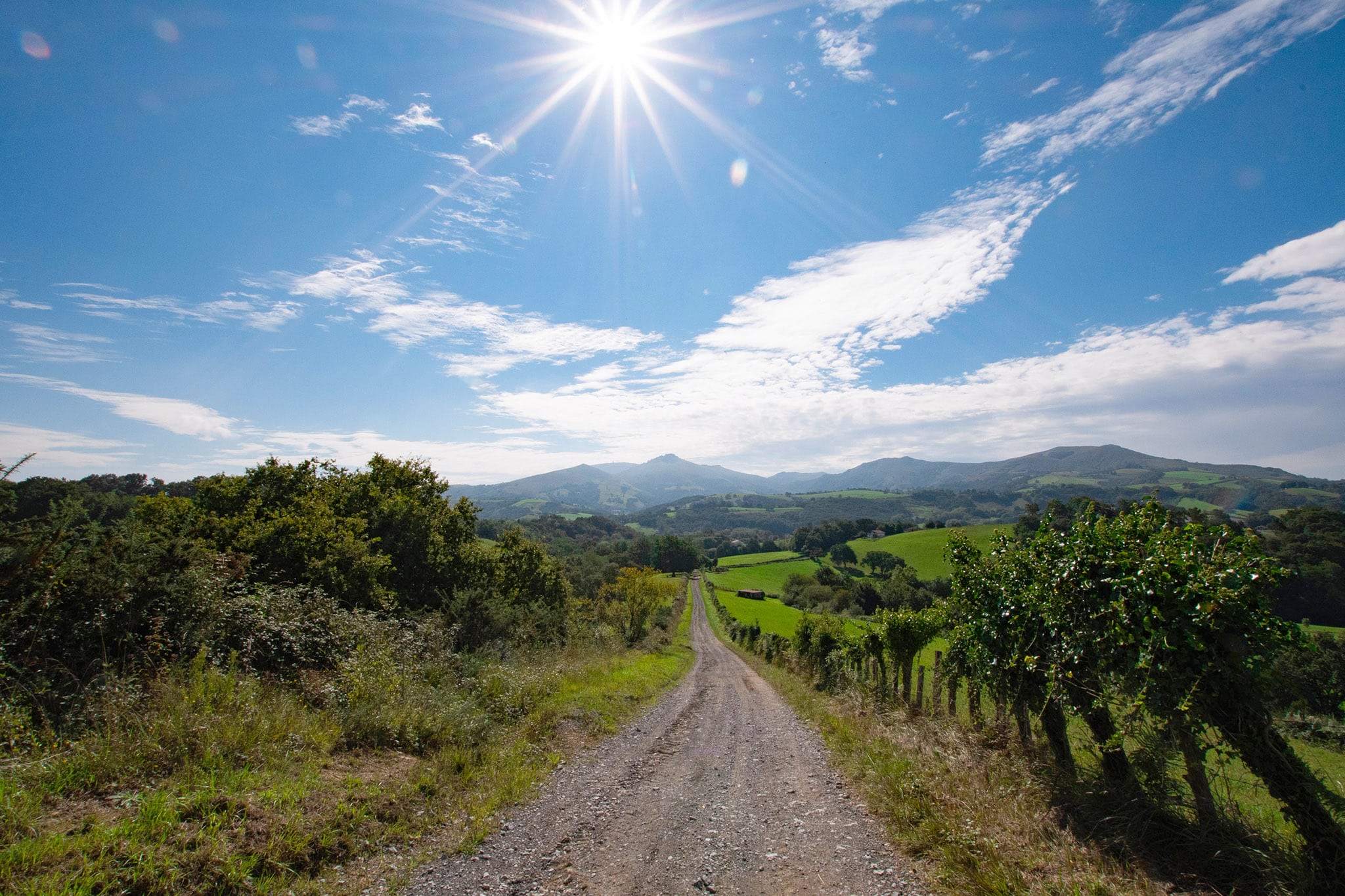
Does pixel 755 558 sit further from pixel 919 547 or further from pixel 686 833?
pixel 686 833

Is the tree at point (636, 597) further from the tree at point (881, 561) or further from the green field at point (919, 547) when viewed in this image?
the tree at point (881, 561)

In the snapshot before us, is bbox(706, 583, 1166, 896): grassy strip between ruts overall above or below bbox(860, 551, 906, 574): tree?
above

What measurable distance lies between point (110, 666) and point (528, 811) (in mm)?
5918

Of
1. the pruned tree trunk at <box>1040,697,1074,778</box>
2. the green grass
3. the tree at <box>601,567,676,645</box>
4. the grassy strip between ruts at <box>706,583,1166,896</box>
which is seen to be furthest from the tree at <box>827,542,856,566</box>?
the green grass

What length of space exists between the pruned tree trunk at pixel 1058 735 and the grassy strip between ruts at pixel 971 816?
43 cm

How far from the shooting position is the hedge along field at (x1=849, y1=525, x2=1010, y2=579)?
79.4 metres

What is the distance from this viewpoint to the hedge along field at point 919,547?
7944cm

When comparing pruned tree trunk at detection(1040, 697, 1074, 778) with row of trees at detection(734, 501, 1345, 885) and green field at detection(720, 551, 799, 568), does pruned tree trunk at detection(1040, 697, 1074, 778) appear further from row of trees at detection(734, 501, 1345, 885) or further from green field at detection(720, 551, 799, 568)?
green field at detection(720, 551, 799, 568)

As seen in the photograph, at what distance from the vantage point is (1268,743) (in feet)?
15.1

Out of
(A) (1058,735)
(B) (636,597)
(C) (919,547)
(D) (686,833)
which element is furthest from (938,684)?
(C) (919,547)

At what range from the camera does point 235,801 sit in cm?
507

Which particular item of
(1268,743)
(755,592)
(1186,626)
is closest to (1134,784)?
(1268,743)

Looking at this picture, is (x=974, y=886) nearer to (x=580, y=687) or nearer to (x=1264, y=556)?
(x=1264, y=556)

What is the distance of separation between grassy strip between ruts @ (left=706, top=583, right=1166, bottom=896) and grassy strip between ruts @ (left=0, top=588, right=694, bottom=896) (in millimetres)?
5172
